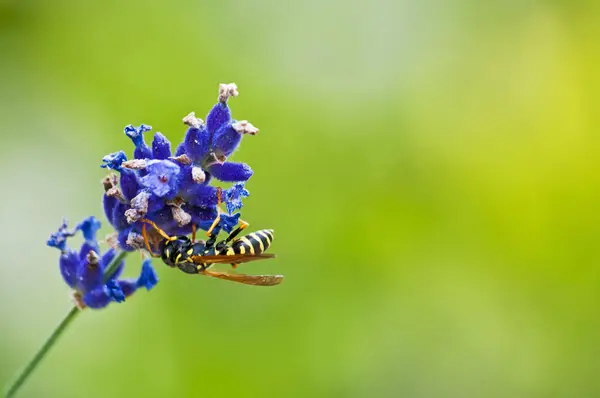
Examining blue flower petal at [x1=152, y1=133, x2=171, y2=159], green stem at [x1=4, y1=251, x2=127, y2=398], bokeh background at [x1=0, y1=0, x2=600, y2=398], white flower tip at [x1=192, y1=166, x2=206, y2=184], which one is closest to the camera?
green stem at [x1=4, y1=251, x2=127, y2=398]

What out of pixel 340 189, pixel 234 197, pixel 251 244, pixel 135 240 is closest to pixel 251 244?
pixel 251 244

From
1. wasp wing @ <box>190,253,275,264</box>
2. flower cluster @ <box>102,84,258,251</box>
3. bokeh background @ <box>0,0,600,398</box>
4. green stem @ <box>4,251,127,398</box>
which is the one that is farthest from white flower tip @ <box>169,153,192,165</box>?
bokeh background @ <box>0,0,600,398</box>

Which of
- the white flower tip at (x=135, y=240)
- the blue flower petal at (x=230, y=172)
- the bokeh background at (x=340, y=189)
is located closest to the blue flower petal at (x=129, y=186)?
the white flower tip at (x=135, y=240)

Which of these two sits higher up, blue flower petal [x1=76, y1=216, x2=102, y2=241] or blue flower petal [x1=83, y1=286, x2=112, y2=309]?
blue flower petal [x1=76, y1=216, x2=102, y2=241]

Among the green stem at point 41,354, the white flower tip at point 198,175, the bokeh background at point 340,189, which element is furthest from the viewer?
the bokeh background at point 340,189

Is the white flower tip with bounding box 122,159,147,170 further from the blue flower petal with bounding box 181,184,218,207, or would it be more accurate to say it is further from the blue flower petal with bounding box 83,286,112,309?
the blue flower petal with bounding box 83,286,112,309

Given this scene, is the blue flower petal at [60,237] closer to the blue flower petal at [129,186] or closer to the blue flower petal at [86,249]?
the blue flower petal at [86,249]

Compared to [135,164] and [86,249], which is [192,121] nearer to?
[135,164]
